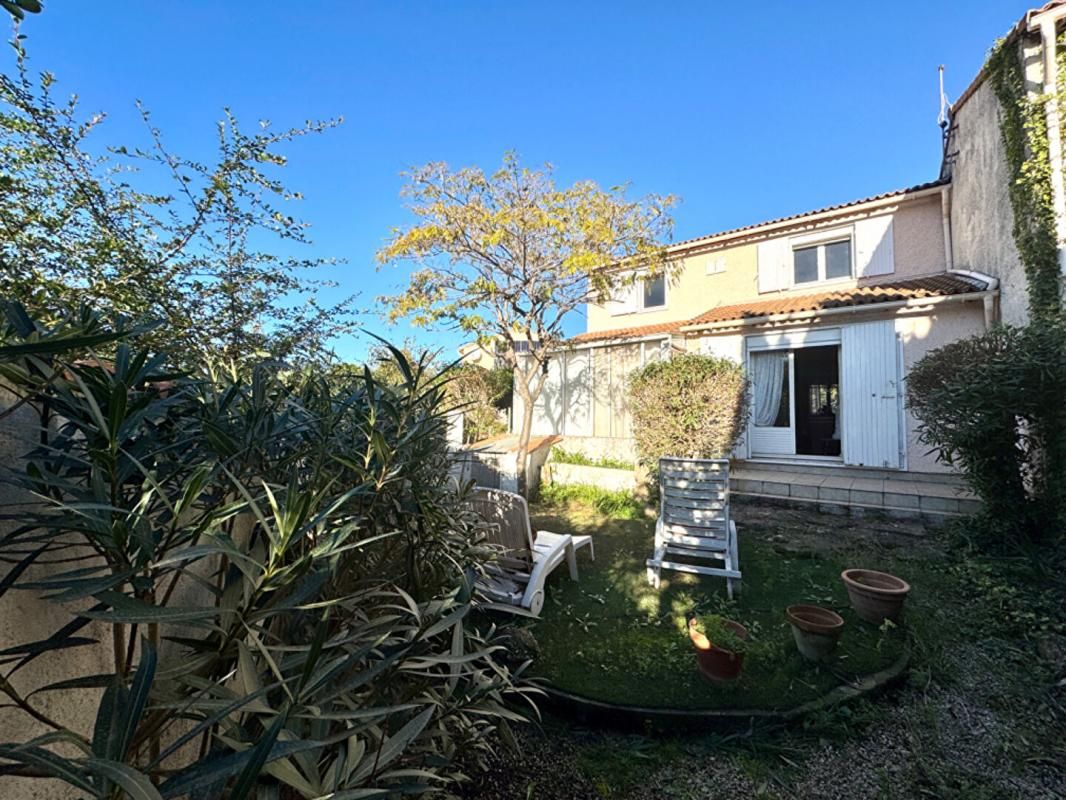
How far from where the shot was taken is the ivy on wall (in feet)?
20.2

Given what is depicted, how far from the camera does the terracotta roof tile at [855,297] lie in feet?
26.8

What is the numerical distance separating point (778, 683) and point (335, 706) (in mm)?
3198

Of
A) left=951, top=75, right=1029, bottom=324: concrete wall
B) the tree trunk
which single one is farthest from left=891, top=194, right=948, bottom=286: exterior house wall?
the tree trunk

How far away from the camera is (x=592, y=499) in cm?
901

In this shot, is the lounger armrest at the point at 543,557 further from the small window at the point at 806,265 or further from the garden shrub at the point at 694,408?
the small window at the point at 806,265

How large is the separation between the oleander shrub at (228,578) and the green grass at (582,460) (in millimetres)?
8273

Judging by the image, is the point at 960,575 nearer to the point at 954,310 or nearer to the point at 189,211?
the point at 954,310

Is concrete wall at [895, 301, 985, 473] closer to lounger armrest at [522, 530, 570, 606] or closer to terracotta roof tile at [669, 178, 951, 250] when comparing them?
terracotta roof tile at [669, 178, 951, 250]

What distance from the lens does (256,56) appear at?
6359 millimetres

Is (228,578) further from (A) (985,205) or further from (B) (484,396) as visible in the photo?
(B) (484,396)

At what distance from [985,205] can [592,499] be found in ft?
29.2

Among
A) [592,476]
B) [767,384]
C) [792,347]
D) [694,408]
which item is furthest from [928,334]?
[592,476]

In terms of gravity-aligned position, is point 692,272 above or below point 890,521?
above

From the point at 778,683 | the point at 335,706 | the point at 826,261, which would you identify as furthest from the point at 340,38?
the point at 826,261
